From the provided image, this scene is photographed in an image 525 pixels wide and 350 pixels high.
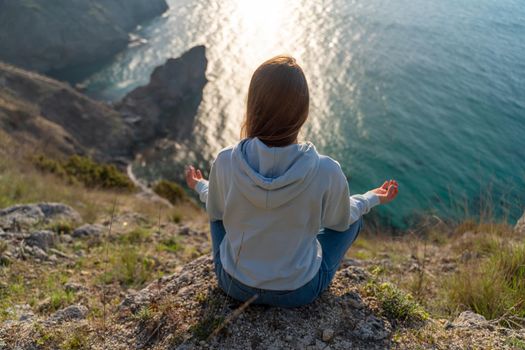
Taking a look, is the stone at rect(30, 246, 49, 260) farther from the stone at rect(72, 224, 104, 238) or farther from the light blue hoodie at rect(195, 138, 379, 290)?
the light blue hoodie at rect(195, 138, 379, 290)

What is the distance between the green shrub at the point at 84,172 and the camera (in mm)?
19438

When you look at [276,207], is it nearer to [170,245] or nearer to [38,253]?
[38,253]

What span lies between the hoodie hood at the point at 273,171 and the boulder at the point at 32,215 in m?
5.91

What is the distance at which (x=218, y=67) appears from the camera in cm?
5466

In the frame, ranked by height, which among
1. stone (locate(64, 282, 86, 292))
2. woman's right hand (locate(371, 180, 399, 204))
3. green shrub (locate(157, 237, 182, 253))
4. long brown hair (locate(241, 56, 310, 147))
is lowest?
green shrub (locate(157, 237, 182, 253))

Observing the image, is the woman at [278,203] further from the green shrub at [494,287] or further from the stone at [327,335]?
the green shrub at [494,287]

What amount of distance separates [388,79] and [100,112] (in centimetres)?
2927

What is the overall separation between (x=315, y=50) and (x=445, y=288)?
51510 mm

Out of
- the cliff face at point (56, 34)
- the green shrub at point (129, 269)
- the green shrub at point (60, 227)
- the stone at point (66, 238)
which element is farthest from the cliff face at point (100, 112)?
the green shrub at point (129, 269)

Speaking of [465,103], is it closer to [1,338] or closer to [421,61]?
[421,61]

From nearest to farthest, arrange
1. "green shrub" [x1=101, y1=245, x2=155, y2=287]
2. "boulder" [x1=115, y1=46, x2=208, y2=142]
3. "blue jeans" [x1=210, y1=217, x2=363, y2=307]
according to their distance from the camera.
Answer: "blue jeans" [x1=210, y1=217, x2=363, y2=307], "green shrub" [x1=101, y1=245, x2=155, y2=287], "boulder" [x1=115, y1=46, x2=208, y2=142]

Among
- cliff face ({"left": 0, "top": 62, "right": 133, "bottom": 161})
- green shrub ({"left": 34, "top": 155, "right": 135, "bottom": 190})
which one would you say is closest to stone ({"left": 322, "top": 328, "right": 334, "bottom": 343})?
green shrub ({"left": 34, "top": 155, "right": 135, "bottom": 190})

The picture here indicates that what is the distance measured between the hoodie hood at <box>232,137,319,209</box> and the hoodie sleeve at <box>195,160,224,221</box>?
1.22 ft

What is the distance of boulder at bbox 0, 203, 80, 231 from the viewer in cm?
770
